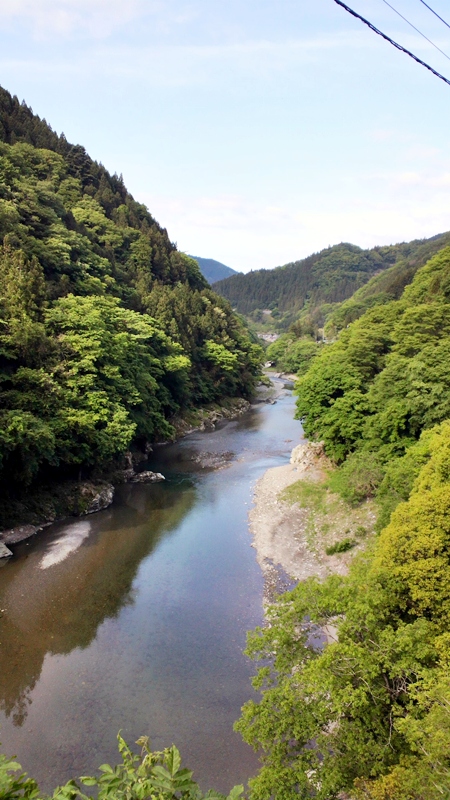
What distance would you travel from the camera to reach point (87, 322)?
35.5 m

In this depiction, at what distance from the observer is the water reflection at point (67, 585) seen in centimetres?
1820

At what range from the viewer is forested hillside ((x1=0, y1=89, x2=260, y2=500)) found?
29.8 m

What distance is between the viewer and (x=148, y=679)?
1745 cm

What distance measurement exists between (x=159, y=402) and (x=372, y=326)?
2101 centimetres

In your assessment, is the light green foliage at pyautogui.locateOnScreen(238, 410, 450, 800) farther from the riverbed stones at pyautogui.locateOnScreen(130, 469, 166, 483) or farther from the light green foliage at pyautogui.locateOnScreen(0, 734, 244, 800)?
the riverbed stones at pyautogui.locateOnScreen(130, 469, 166, 483)

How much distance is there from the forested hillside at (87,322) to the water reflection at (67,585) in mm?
4525

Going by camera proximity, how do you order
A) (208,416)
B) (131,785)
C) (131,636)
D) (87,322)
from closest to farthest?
(131,785) < (131,636) < (87,322) < (208,416)

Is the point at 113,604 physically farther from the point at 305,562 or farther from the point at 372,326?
the point at 372,326

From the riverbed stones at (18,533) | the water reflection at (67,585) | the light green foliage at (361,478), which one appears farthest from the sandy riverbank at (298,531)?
the riverbed stones at (18,533)

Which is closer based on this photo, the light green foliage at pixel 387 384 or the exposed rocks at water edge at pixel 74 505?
the exposed rocks at water edge at pixel 74 505

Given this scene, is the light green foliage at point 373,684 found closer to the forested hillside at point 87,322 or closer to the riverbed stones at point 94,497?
the forested hillside at point 87,322

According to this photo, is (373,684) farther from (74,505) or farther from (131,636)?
(74,505)

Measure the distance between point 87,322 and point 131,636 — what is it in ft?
74.1

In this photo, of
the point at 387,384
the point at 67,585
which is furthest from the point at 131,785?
the point at 387,384
